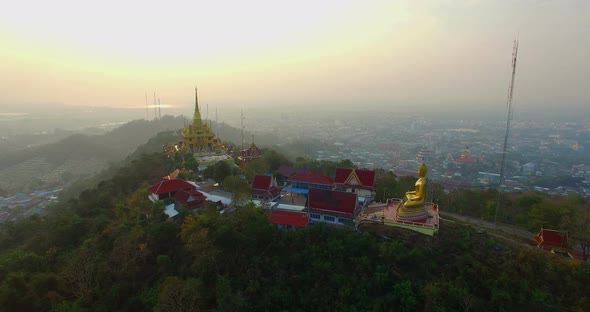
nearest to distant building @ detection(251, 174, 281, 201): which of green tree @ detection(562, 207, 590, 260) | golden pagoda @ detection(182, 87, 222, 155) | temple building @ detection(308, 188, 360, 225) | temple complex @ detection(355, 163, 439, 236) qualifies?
temple building @ detection(308, 188, 360, 225)

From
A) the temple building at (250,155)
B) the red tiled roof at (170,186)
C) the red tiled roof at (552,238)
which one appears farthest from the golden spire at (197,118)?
the red tiled roof at (552,238)

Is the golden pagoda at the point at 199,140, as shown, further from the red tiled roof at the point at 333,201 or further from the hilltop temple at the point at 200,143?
the red tiled roof at the point at 333,201

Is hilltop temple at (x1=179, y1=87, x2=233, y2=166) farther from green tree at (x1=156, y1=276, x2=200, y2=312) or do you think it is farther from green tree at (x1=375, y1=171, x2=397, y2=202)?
green tree at (x1=156, y1=276, x2=200, y2=312)

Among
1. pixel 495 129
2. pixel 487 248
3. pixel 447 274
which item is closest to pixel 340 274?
pixel 447 274

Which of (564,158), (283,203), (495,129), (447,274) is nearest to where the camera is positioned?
(447,274)

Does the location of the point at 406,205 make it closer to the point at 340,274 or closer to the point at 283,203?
the point at 340,274

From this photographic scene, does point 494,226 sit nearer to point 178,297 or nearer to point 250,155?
point 178,297
